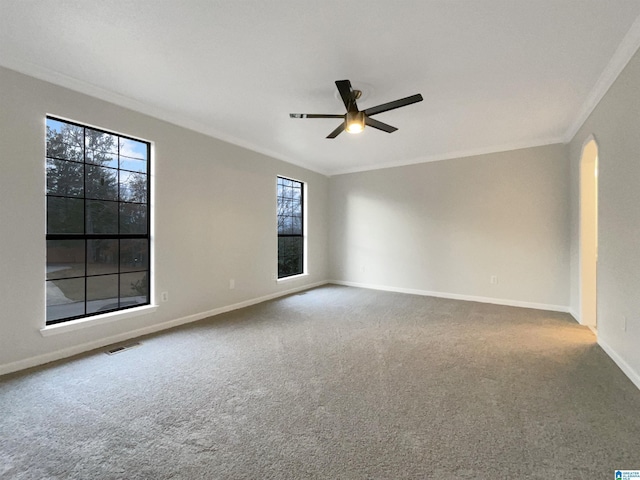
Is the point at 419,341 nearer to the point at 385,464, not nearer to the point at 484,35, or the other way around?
the point at 385,464

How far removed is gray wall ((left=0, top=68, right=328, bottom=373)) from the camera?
7.98 feet

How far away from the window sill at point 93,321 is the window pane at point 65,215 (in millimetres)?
878

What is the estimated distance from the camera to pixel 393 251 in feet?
18.7

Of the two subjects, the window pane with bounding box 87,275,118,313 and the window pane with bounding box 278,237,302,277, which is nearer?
the window pane with bounding box 87,275,118,313

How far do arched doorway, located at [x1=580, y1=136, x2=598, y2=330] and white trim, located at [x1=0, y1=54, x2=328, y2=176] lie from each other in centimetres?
455

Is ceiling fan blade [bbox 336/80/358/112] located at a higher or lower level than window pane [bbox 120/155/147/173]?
higher

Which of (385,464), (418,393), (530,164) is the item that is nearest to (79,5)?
(385,464)

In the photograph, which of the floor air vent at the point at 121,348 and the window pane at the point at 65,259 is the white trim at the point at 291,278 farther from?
the window pane at the point at 65,259

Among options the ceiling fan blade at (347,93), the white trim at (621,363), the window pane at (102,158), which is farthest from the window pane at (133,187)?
the white trim at (621,363)

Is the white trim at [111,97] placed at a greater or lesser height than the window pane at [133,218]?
greater

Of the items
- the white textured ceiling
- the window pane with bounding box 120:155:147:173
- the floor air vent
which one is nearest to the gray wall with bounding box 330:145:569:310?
the white textured ceiling

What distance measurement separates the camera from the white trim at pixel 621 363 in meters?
2.16

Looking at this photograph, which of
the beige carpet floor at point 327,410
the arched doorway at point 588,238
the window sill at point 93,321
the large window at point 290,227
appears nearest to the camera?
the beige carpet floor at point 327,410

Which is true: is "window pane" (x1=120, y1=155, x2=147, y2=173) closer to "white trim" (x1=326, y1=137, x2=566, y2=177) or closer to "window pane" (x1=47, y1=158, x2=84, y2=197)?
"window pane" (x1=47, y1=158, x2=84, y2=197)
